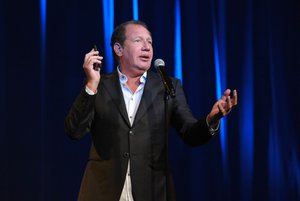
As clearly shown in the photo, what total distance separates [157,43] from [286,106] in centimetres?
109

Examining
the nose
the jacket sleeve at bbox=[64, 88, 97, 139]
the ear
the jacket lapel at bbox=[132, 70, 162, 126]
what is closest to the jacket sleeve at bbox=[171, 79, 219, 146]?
the jacket lapel at bbox=[132, 70, 162, 126]

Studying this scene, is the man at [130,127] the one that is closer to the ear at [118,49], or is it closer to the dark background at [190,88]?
the ear at [118,49]

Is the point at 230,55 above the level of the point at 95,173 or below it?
above

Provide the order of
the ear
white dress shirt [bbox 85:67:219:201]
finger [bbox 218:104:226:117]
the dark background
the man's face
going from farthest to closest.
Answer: the dark background < the ear < the man's face < white dress shirt [bbox 85:67:219:201] < finger [bbox 218:104:226:117]

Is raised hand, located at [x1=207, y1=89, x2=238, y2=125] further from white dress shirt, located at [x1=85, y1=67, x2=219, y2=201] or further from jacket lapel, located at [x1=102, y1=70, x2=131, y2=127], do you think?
jacket lapel, located at [x1=102, y1=70, x2=131, y2=127]

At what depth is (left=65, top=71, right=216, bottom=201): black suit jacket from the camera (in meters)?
1.98

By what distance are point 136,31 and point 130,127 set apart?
53 centimetres

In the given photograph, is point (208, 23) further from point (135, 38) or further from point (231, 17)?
point (135, 38)

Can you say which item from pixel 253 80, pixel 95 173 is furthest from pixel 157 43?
pixel 95 173

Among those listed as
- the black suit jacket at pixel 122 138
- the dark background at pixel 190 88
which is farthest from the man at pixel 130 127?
the dark background at pixel 190 88

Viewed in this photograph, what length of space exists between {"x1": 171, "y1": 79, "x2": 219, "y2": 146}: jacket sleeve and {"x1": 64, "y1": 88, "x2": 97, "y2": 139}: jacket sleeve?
0.44 metres

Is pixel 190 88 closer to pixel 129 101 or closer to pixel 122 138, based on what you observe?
pixel 129 101

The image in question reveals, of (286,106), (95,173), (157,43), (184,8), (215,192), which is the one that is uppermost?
(184,8)

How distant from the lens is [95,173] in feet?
6.73
